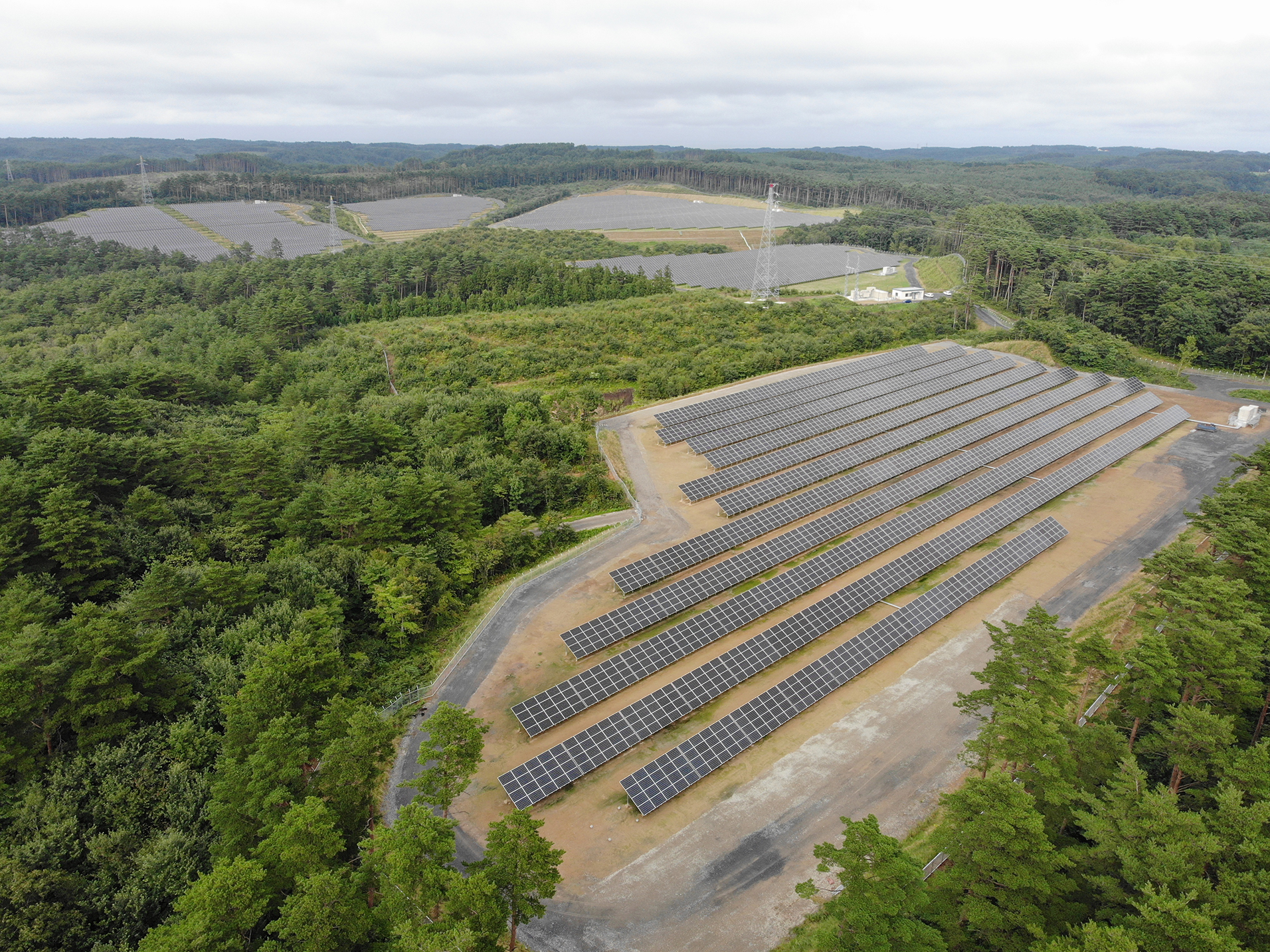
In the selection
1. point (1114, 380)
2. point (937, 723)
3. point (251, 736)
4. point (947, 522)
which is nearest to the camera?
point (251, 736)

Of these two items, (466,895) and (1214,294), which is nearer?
(466,895)

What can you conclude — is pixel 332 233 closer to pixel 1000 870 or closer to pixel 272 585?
pixel 272 585

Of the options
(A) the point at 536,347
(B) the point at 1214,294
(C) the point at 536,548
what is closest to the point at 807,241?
(B) the point at 1214,294

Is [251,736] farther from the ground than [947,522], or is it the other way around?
[251,736]

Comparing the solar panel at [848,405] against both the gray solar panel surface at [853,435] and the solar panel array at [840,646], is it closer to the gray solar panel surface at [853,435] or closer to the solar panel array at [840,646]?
the gray solar panel surface at [853,435]

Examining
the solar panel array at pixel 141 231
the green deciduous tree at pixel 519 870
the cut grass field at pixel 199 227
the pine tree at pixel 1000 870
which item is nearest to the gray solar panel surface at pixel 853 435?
the pine tree at pixel 1000 870

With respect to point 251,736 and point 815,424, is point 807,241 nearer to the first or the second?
point 815,424
